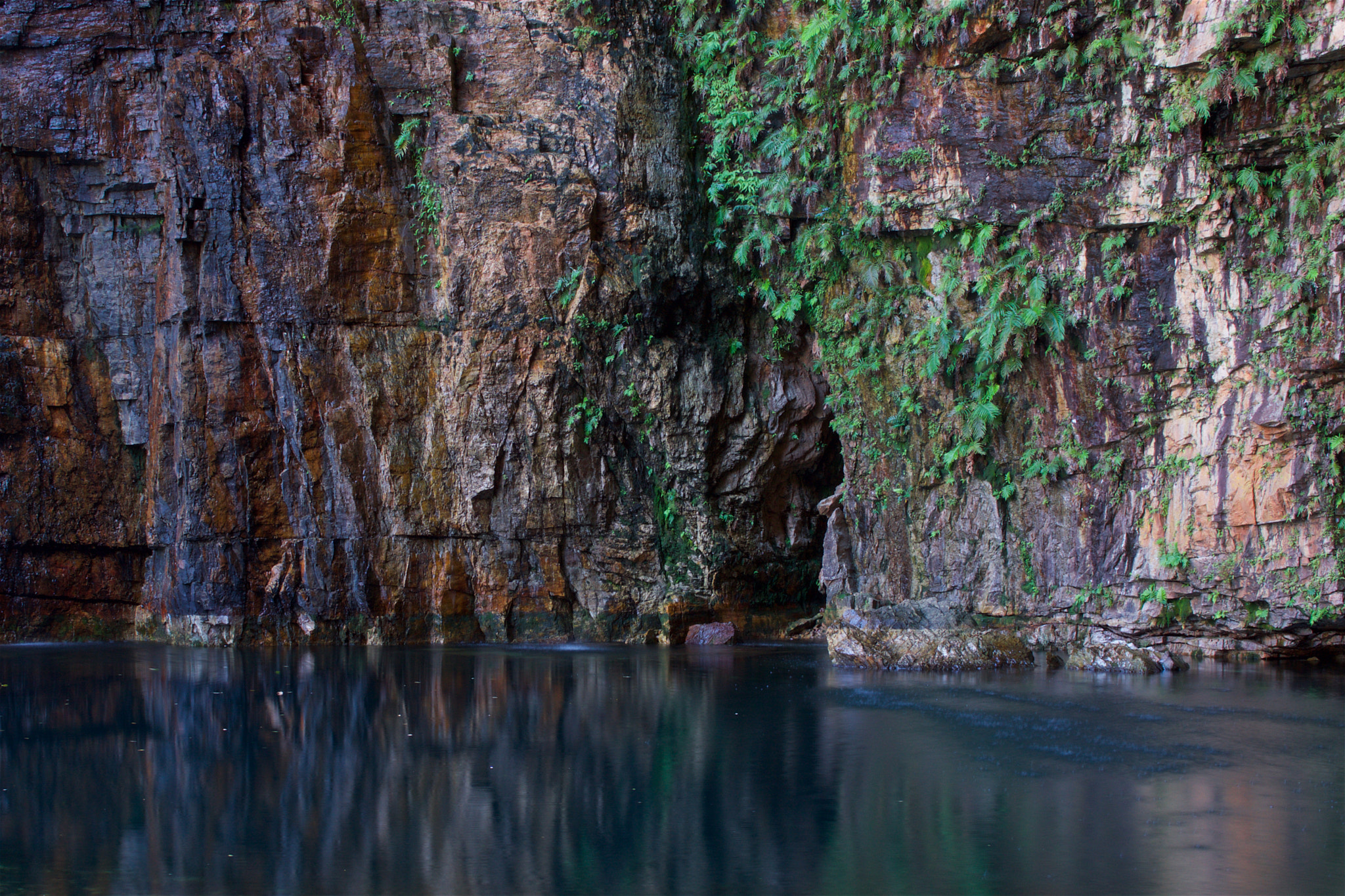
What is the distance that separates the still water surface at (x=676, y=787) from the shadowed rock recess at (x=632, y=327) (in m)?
5.21

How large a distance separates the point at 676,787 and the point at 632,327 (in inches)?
598

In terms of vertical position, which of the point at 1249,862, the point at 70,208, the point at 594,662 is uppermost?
the point at 70,208

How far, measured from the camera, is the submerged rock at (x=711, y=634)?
2252 centimetres

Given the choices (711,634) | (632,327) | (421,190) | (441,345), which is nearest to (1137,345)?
(632,327)

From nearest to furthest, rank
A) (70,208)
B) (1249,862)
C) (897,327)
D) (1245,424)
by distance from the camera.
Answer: (1249,862), (1245,424), (897,327), (70,208)

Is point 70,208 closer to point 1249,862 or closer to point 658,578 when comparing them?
point 658,578

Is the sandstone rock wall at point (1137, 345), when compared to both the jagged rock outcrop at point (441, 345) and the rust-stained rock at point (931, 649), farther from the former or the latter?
the jagged rock outcrop at point (441, 345)

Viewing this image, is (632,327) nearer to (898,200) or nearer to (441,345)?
(441,345)

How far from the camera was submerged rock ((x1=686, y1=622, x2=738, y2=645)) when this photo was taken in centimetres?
2252

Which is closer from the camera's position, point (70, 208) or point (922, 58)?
point (922, 58)

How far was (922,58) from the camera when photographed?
738 inches

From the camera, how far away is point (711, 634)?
74.2ft

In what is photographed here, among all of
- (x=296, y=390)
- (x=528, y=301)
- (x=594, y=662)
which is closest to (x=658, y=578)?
(x=594, y=662)

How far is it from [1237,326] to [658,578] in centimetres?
1256
